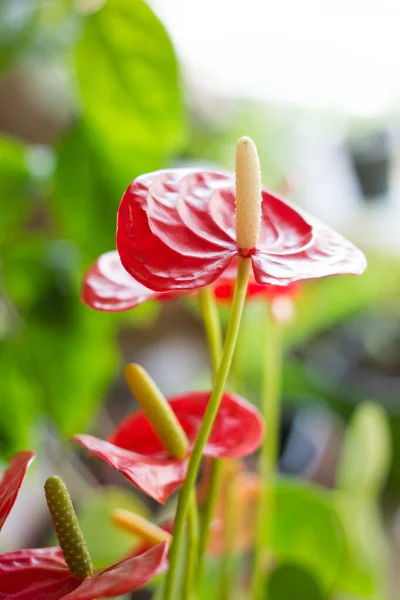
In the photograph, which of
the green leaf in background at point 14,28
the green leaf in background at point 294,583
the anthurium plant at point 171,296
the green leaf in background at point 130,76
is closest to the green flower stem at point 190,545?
the anthurium plant at point 171,296

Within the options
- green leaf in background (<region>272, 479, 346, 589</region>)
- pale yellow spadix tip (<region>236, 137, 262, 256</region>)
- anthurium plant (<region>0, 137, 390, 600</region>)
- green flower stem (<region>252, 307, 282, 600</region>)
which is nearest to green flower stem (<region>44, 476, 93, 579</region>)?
anthurium plant (<region>0, 137, 390, 600</region>)

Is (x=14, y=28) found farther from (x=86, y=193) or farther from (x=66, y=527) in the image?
(x=66, y=527)

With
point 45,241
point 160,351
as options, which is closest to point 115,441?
point 45,241

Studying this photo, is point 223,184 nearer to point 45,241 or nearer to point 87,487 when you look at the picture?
point 45,241

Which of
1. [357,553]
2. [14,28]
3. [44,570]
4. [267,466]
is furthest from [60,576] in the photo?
[14,28]

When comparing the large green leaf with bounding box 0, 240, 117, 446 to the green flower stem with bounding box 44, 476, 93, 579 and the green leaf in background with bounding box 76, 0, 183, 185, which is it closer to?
the green leaf in background with bounding box 76, 0, 183, 185

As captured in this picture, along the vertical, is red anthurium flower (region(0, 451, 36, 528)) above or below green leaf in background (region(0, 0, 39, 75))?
below
